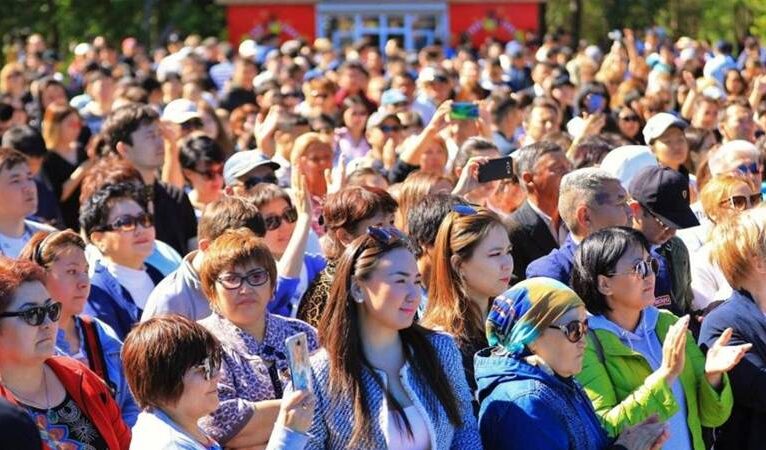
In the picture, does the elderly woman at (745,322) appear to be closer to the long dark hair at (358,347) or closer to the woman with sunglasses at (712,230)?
the woman with sunglasses at (712,230)

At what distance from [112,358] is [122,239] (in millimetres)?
1358

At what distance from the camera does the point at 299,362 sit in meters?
4.36

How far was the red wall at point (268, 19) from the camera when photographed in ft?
122

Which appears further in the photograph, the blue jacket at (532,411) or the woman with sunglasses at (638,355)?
the woman with sunglasses at (638,355)

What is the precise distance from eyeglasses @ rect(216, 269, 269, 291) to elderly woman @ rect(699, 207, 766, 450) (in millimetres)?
1811

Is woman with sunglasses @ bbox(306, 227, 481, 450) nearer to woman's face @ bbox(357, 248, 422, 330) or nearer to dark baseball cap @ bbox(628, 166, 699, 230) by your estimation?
woman's face @ bbox(357, 248, 422, 330)

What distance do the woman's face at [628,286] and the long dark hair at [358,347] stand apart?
35.0 inches

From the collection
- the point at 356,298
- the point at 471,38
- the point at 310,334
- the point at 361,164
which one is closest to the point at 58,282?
the point at 310,334

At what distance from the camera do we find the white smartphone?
4.31m

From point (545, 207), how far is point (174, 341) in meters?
3.50

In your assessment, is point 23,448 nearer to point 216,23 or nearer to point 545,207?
point 545,207

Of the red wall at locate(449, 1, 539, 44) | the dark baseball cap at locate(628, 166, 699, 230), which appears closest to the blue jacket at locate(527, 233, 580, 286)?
the dark baseball cap at locate(628, 166, 699, 230)

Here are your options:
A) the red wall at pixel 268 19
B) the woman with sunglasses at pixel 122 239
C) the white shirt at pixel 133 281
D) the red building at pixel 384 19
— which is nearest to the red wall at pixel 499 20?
the red building at pixel 384 19

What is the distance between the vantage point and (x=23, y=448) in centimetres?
306
